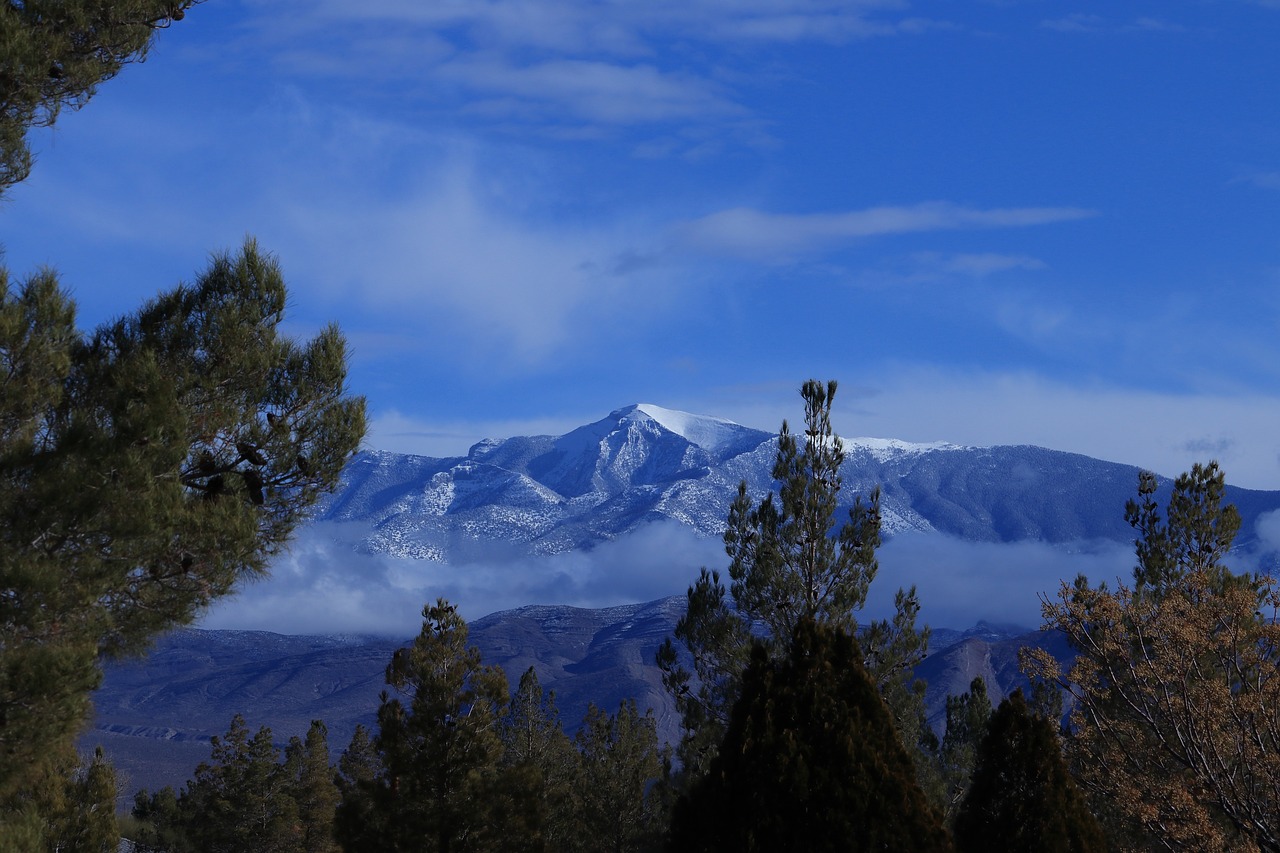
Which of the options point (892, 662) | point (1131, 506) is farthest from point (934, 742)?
point (892, 662)

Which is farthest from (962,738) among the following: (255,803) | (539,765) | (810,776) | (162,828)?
(810,776)

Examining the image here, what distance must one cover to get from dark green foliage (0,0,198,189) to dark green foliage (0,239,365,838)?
156cm

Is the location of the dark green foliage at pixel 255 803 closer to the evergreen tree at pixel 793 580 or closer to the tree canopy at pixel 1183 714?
the evergreen tree at pixel 793 580

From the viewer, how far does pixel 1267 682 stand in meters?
13.9

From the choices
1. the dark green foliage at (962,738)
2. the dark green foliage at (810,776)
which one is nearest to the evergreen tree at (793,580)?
the dark green foliage at (810,776)

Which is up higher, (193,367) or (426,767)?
(193,367)

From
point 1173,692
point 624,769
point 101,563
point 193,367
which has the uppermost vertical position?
point 193,367

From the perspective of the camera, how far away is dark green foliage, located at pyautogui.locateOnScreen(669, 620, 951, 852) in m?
13.2

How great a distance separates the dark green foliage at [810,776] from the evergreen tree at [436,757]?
18.4 metres

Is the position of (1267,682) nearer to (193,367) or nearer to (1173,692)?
(1173,692)

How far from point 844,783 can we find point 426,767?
20704 millimetres

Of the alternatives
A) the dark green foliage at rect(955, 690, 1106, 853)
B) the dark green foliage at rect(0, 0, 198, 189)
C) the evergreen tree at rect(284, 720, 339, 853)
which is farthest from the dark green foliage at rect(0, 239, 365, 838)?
the evergreen tree at rect(284, 720, 339, 853)

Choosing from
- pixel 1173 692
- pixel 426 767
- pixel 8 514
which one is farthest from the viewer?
pixel 426 767

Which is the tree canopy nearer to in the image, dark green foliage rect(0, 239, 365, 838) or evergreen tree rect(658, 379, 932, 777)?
evergreen tree rect(658, 379, 932, 777)
